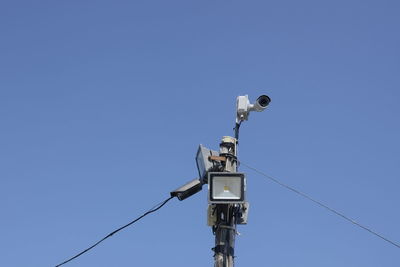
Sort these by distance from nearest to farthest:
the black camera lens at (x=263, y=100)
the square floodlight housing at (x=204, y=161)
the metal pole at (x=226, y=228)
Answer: the metal pole at (x=226, y=228)
the square floodlight housing at (x=204, y=161)
the black camera lens at (x=263, y=100)

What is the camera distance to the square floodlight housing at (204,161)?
6.88 metres

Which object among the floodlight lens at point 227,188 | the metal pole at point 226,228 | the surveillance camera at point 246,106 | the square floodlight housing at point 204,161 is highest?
the surveillance camera at point 246,106

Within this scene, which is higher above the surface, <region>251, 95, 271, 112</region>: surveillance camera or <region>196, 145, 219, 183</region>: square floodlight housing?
<region>251, 95, 271, 112</region>: surveillance camera

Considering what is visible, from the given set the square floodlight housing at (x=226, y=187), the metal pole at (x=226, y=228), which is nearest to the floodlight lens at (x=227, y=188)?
the square floodlight housing at (x=226, y=187)

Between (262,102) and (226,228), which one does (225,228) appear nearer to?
(226,228)

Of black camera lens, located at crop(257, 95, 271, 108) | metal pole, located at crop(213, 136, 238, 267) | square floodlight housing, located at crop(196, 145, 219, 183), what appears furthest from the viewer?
black camera lens, located at crop(257, 95, 271, 108)

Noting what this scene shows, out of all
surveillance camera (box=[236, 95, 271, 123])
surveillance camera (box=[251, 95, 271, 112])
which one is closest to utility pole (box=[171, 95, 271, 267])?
surveillance camera (box=[236, 95, 271, 123])

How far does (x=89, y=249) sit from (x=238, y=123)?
3281 millimetres

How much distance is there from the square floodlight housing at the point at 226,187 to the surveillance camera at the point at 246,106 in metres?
1.33

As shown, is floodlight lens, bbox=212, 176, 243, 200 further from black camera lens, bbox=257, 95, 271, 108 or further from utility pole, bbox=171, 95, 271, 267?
black camera lens, bbox=257, 95, 271, 108

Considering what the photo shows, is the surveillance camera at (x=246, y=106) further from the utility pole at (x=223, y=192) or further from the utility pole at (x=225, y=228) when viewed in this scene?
the utility pole at (x=225, y=228)

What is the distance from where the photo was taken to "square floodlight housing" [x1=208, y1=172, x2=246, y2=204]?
6438 millimetres

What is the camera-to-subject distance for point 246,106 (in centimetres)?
764

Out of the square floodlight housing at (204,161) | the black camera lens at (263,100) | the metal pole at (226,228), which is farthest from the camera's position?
the black camera lens at (263,100)
